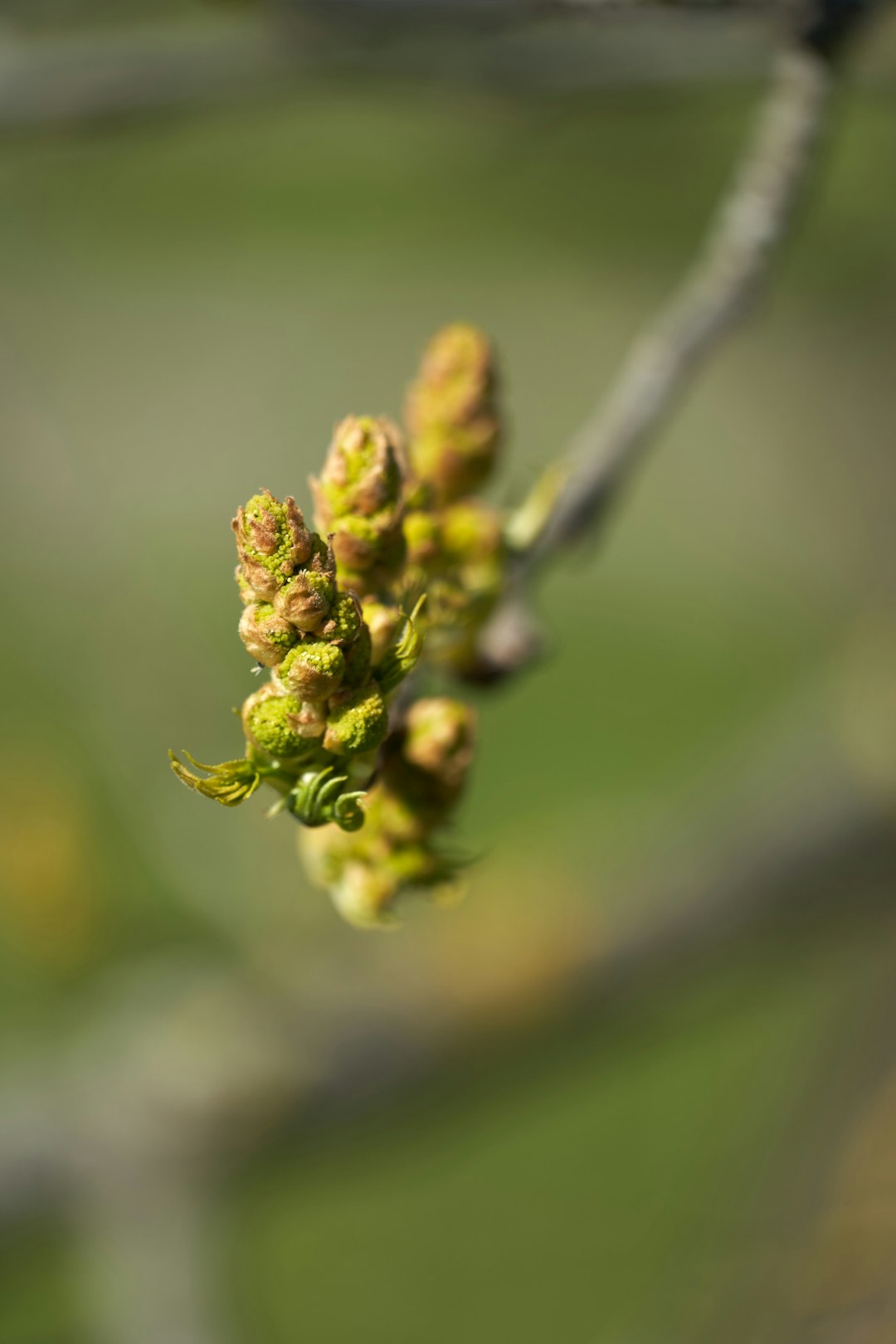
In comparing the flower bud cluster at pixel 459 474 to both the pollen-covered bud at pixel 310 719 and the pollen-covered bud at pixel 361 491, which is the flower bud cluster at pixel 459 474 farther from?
the pollen-covered bud at pixel 310 719

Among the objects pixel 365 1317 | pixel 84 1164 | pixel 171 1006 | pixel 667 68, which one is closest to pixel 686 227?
pixel 667 68

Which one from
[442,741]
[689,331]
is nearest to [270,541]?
[442,741]

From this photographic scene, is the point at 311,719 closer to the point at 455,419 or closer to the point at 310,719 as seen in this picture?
the point at 310,719

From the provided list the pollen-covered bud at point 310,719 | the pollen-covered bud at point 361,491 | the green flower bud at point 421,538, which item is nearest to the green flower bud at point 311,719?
the pollen-covered bud at point 310,719

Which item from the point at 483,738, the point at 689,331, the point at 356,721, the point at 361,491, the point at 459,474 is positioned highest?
the point at 483,738

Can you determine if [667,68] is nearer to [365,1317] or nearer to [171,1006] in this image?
[171,1006]
